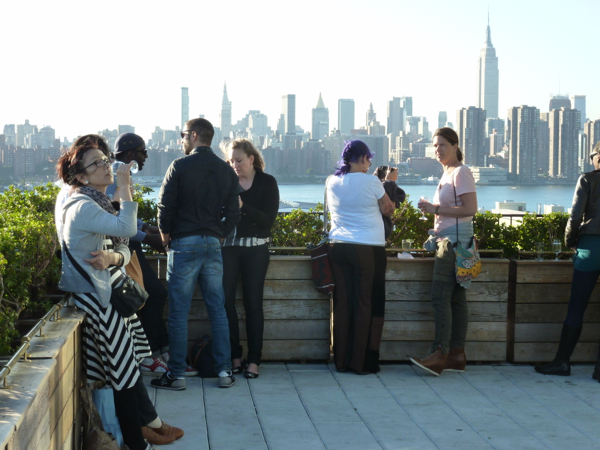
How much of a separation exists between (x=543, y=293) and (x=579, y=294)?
293 mm

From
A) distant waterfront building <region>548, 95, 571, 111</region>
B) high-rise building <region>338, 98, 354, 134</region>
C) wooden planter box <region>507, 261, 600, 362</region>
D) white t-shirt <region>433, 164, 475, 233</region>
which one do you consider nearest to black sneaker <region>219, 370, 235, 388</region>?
white t-shirt <region>433, 164, 475, 233</region>

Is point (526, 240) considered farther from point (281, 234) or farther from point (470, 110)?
point (470, 110)

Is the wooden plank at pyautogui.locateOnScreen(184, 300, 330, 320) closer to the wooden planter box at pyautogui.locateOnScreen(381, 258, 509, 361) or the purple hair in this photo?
the wooden planter box at pyautogui.locateOnScreen(381, 258, 509, 361)

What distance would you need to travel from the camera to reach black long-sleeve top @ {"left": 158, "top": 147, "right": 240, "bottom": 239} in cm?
385

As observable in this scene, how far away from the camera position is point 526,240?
4.76 m

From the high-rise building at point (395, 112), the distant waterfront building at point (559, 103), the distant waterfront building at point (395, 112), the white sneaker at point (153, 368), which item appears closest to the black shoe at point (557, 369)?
the white sneaker at point (153, 368)

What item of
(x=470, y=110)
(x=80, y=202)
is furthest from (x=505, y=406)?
(x=470, y=110)

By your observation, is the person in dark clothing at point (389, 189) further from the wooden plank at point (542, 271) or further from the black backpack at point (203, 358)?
the black backpack at point (203, 358)

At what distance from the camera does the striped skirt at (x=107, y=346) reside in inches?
109

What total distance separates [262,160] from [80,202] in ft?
6.08

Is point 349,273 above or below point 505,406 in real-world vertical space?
above

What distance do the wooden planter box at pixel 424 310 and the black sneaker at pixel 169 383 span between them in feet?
4.61

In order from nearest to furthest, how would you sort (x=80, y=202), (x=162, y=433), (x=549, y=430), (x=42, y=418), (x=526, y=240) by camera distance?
1. (x=42, y=418)
2. (x=80, y=202)
3. (x=162, y=433)
4. (x=549, y=430)
5. (x=526, y=240)

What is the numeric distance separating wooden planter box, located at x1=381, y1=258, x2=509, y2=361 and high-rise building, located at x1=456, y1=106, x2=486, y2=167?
5479 cm
